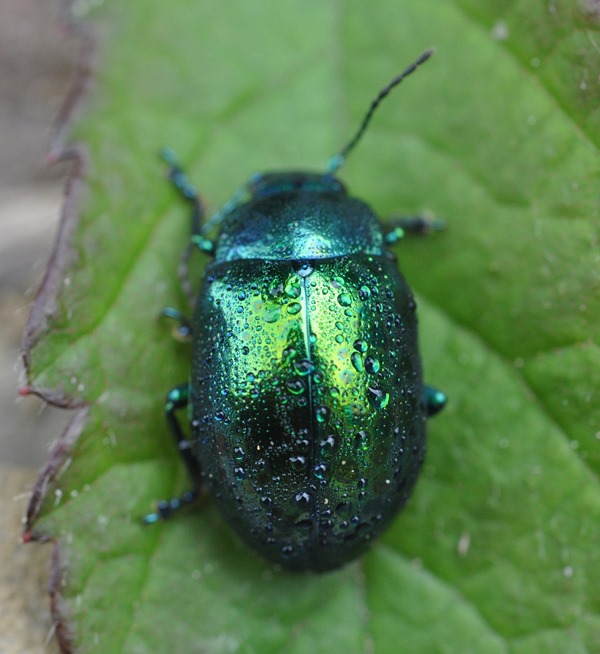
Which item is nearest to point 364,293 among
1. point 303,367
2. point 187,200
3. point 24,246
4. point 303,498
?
point 303,367

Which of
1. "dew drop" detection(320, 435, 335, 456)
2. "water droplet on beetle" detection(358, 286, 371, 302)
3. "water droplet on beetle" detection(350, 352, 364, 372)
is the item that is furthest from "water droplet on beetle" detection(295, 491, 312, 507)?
"water droplet on beetle" detection(358, 286, 371, 302)

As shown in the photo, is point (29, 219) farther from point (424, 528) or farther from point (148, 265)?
point (424, 528)

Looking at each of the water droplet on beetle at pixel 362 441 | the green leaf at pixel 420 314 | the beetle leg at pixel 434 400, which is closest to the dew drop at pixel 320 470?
the water droplet on beetle at pixel 362 441

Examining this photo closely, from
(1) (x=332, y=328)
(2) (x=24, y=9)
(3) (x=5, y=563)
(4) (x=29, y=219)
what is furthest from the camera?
(2) (x=24, y=9)

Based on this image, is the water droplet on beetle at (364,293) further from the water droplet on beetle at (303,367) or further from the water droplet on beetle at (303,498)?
A: the water droplet on beetle at (303,498)

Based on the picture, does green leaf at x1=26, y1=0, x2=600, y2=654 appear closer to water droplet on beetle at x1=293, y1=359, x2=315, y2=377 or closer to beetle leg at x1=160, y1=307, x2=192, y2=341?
beetle leg at x1=160, y1=307, x2=192, y2=341

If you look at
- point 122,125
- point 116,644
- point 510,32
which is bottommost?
point 116,644

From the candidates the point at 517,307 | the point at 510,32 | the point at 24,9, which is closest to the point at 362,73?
the point at 510,32
